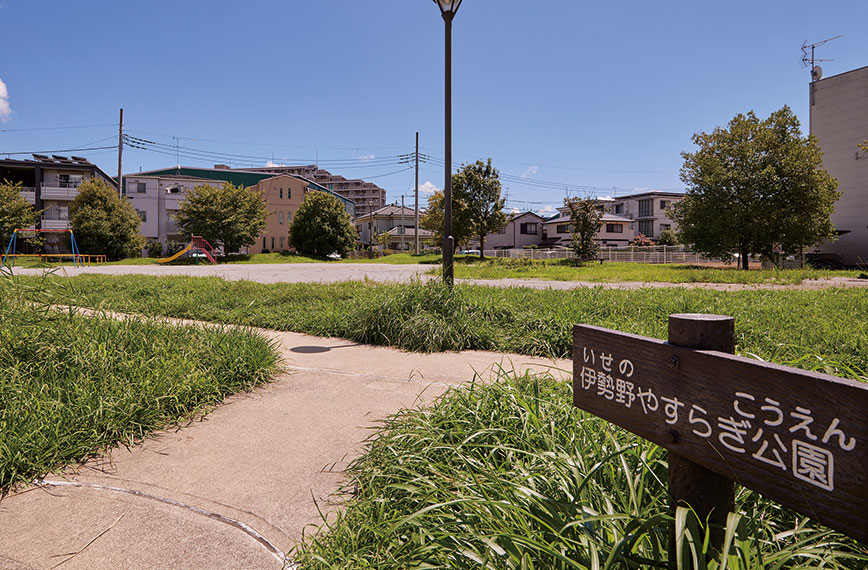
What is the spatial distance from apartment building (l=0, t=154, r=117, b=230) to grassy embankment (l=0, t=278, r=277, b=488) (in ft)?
160

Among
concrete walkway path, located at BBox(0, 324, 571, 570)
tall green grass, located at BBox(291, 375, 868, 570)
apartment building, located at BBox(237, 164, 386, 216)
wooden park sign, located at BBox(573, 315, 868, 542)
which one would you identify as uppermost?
apartment building, located at BBox(237, 164, 386, 216)

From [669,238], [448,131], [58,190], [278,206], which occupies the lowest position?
[448,131]

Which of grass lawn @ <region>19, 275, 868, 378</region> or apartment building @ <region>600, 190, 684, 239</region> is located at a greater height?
apartment building @ <region>600, 190, 684, 239</region>

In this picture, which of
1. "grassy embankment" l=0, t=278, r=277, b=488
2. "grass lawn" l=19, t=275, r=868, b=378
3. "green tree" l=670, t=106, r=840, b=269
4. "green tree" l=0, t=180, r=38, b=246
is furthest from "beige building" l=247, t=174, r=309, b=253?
"grassy embankment" l=0, t=278, r=277, b=488

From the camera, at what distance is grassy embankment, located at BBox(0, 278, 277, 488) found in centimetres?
282

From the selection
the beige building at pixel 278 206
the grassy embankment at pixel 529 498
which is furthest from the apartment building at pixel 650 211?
the grassy embankment at pixel 529 498

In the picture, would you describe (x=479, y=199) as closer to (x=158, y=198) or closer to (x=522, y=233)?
(x=522, y=233)

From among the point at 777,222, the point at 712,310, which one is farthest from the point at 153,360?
the point at 777,222

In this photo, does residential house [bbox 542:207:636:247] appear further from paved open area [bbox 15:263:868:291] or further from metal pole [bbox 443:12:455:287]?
metal pole [bbox 443:12:455:287]

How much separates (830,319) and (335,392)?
6.17 metres

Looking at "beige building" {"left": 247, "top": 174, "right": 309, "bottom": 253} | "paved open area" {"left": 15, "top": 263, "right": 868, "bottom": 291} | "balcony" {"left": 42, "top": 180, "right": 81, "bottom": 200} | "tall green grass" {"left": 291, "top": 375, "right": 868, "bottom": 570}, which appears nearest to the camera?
"tall green grass" {"left": 291, "top": 375, "right": 868, "bottom": 570}

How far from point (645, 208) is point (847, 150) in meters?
31.2

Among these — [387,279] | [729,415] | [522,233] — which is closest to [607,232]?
[522,233]

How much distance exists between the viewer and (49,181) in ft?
148
